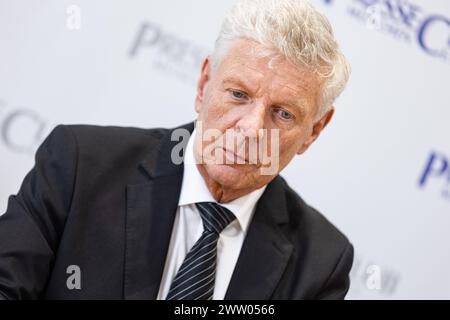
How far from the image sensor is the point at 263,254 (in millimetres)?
1866

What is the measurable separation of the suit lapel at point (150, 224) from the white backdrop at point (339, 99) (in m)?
0.75

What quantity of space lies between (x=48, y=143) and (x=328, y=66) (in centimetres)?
74

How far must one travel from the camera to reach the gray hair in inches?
65.4

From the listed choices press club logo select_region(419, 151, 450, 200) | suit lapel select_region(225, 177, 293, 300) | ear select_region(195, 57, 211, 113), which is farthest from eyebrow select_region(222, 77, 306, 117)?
press club logo select_region(419, 151, 450, 200)

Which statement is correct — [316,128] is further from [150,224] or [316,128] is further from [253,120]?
[150,224]

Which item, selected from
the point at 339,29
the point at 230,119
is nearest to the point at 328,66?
the point at 230,119

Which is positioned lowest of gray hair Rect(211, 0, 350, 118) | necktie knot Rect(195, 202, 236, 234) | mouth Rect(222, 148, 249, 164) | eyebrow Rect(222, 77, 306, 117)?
necktie knot Rect(195, 202, 236, 234)

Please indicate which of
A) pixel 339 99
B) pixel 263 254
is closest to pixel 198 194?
pixel 263 254

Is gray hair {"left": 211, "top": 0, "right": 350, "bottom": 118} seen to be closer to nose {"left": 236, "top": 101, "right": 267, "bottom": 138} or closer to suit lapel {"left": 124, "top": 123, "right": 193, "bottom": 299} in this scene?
nose {"left": 236, "top": 101, "right": 267, "bottom": 138}

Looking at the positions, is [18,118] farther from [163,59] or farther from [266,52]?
[266,52]

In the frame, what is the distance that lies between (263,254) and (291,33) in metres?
0.60

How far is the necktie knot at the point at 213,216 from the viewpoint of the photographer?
1.79 m

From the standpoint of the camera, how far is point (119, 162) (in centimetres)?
182
